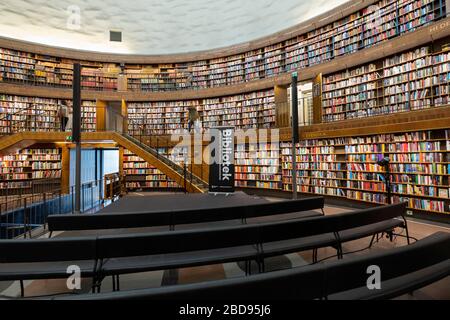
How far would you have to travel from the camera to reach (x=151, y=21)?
1126 cm

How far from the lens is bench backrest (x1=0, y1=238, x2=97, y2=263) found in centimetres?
175

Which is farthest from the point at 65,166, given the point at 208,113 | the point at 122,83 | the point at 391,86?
the point at 391,86

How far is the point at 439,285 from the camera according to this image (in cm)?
234

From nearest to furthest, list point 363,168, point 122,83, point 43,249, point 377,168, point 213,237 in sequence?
point 43,249 < point 213,237 < point 377,168 < point 363,168 < point 122,83

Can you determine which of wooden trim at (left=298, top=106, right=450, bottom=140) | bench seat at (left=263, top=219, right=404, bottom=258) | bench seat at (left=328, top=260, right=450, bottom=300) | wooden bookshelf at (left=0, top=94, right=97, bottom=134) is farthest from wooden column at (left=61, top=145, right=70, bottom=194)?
bench seat at (left=328, top=260, right=450, bottom=300)

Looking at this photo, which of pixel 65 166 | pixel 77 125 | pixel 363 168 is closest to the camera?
pixel 77 125

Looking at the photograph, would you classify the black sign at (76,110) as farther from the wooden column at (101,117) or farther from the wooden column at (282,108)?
the wooden column at (101,117)

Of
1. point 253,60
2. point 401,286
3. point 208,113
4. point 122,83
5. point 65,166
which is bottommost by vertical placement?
point 401,286

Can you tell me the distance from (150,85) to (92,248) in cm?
1204

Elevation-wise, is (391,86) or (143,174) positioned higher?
(391,86)

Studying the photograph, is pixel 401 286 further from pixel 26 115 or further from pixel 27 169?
pixel 27 169

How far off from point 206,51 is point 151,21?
280cm

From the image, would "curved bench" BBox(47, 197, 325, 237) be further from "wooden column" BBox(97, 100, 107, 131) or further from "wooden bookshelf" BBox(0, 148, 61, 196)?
"wooden column" BBox(97, 100, 107, 131)
